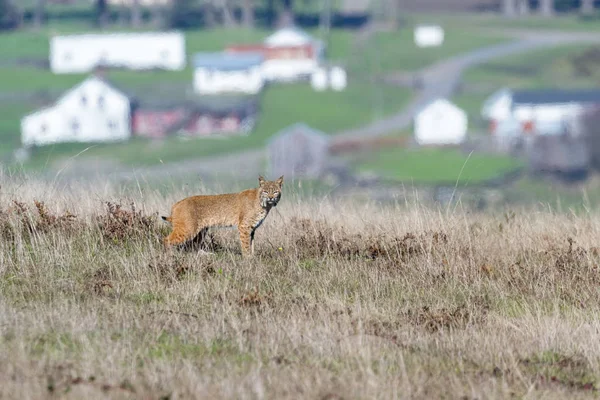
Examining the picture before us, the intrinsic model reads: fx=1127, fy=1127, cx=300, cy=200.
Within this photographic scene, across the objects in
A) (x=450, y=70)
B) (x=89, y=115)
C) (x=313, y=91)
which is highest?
(x=450, y=70)

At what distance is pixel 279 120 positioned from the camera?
110m

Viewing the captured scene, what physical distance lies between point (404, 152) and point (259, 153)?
12.8 meters

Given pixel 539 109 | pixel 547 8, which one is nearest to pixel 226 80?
pixel 539 109

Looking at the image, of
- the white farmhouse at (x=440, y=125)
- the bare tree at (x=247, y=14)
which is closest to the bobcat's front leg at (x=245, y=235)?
the white farmhouse at (x=440, y=125)

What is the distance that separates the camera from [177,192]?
1342 cm

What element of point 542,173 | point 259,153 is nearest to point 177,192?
point 542,173

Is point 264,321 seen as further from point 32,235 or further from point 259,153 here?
point 259,153

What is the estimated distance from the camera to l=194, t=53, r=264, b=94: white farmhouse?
125 m

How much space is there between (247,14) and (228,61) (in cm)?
2824

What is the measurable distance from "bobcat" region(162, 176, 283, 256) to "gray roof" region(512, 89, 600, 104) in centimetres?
10271

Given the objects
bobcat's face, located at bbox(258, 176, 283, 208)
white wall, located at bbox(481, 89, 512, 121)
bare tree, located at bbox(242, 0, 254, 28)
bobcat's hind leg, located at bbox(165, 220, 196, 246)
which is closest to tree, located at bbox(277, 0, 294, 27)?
bare tree, located at bbox(242, 0, 254, 28)

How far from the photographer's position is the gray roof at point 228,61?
415 feet

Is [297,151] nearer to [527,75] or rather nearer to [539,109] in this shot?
[539,109]

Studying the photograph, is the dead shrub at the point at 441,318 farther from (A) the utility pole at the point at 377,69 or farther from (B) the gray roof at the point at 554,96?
(B) the gray roof at the point at 554,96
